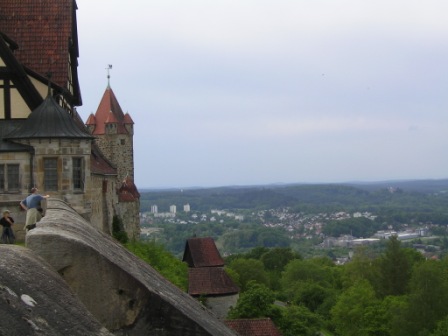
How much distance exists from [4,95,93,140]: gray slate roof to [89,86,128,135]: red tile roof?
39.7 m

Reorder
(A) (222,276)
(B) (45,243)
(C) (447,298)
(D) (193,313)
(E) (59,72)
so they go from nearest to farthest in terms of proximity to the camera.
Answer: (B) (45,243)
(D) (193,313)
(E) (59,72)
(A) (222,276)
(C) (447,298)

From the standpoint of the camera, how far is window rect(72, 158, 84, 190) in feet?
70.7

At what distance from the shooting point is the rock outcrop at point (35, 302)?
4.25 meters

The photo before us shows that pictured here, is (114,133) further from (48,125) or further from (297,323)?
(48,125)

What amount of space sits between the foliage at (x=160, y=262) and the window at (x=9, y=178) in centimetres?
1714

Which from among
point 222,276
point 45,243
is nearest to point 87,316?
point 45,243

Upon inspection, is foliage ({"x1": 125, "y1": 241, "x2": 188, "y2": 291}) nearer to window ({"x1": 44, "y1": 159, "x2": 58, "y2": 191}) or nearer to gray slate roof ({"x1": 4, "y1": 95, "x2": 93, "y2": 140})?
window ({"x1": 44, "y1": 159, "x2": 58, "y2": 191})

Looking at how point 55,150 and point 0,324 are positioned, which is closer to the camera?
point 0,324

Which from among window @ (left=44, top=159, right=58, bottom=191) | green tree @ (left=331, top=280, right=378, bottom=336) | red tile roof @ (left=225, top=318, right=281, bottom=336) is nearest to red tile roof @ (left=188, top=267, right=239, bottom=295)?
red tile roof @ (left=225, top=318, right=281, bottom=336)

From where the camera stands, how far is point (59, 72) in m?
24.1

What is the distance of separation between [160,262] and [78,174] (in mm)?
23329

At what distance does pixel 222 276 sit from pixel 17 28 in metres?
30.6

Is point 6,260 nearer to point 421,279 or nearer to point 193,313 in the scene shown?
point 193,313

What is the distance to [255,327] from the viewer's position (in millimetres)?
36625
